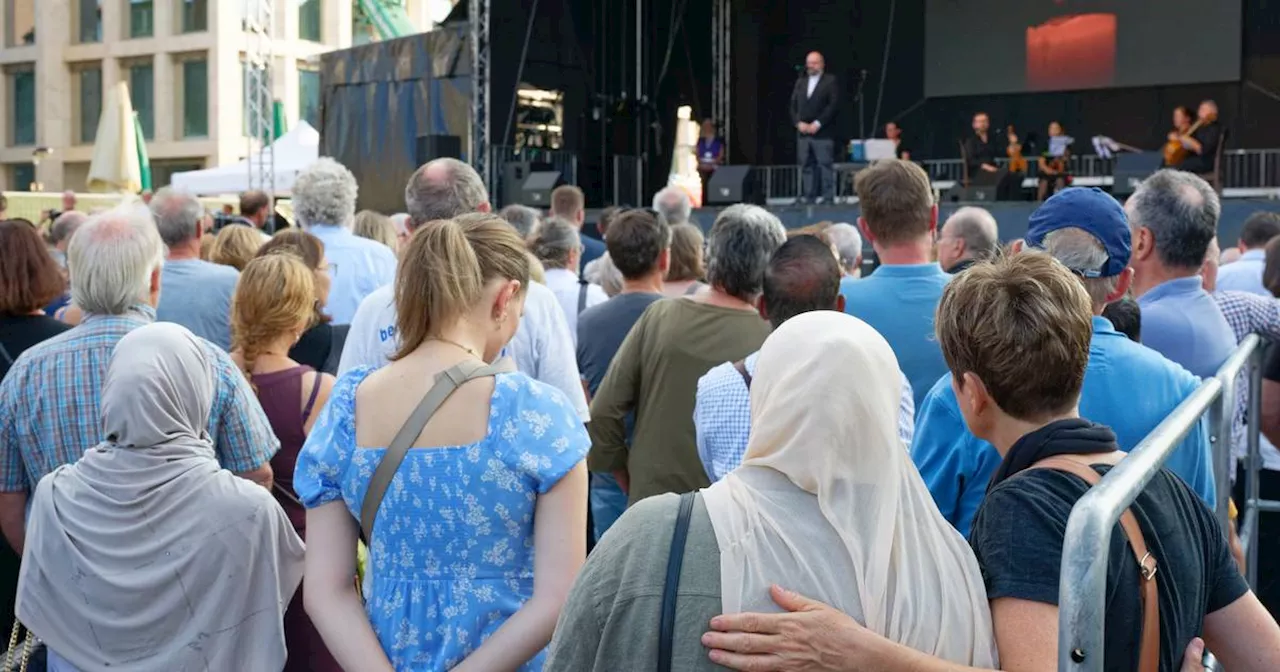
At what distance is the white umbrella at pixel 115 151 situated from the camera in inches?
789

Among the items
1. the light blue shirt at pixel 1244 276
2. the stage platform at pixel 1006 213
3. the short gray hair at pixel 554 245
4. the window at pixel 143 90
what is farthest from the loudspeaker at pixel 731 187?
the window at pixel 143 90

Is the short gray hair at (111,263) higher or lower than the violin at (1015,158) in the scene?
lower

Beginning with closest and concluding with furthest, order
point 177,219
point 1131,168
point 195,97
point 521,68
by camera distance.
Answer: point 177,219 < point 1131,168 < point 521,68 < point 195,97

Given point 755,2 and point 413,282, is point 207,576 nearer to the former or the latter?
point 413,282

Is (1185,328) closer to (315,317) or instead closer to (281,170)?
(315,317)

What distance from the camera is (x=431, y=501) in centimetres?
220

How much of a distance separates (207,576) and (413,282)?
88cm

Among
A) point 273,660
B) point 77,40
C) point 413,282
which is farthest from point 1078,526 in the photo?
point 77,40

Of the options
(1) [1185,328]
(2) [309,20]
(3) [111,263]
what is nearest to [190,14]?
(2) [309,20]

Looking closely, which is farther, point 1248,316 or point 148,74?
point 148,74

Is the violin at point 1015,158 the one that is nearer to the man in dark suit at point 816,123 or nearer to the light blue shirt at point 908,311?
the man in dark suit at point 816,123

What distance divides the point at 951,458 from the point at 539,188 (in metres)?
11.8

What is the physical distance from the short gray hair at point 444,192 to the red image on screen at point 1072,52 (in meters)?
15.0

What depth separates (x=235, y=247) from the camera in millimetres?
5340
